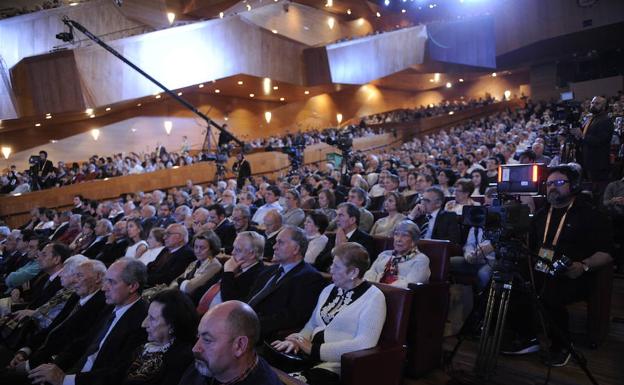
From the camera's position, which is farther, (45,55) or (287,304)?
(45,55)

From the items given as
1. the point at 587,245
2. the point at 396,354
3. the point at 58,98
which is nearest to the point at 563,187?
the point at 587,245

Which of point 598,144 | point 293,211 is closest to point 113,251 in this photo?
point 293,211

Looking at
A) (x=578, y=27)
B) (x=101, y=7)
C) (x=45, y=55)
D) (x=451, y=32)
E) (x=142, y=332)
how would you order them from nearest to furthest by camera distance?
(x=142, y=332)
(x=45, y=55)
(x=101, y=7)
(x=578, y=27)
(x=451, y=32)

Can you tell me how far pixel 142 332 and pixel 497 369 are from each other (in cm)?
182

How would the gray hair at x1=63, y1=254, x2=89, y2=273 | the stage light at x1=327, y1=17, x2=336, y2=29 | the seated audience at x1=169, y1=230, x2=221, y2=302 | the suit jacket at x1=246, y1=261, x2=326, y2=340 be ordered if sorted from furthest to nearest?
the stage light at x1=327, y1=17, x2=336, y2=29
the seated audience at x1=169, y1=230, x2=221, y2=302
the gray hair at x1=63, y1=254, x2=89, y2=273
the suit jacket at x1=246, y1=261, x2=326, y2=340

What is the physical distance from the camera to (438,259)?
9.04ft

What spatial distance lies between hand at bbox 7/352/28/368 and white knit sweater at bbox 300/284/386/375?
1.74 meters

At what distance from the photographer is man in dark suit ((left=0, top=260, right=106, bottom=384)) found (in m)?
2.60

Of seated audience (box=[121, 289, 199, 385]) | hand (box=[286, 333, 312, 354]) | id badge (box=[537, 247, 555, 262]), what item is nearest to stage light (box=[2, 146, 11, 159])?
seated audience (box=[121, 289, 199, 385])

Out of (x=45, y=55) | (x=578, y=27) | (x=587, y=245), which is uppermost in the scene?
(x=578, y=27)

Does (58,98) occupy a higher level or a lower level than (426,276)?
higher

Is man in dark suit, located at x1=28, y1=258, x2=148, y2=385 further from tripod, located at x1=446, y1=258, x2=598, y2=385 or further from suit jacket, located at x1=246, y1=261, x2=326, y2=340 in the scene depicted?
tripod, located at x1=446, y1=258, x2=598, y2=385

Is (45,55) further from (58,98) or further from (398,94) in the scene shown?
(398,94)

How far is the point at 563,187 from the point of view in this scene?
2701 mm
